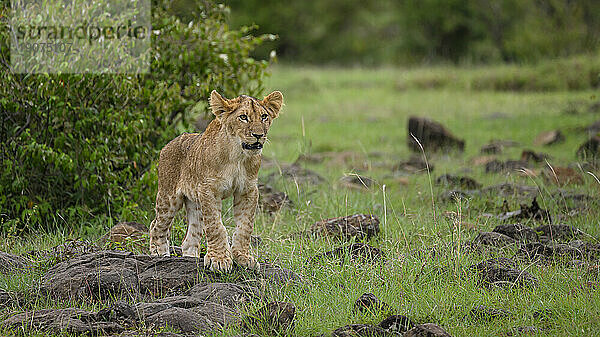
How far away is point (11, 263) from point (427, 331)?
3623mm

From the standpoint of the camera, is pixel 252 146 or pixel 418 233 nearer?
pixel 252 146

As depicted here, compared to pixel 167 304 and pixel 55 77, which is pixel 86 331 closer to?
pixel 167 304

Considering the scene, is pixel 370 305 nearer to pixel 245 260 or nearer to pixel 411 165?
pixel 245 260

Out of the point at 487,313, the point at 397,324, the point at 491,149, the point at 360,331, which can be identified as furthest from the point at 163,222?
the point at 491,149

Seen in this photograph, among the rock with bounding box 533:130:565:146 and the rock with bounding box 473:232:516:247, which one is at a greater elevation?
the rock with bounding box 473:232:516:247

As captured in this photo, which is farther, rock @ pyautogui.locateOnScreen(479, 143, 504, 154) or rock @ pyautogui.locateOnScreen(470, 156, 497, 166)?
rock @ pyautogui.locateOnScreen(479, 143, 504, 154)

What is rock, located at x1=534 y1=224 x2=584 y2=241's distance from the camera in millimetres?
7824

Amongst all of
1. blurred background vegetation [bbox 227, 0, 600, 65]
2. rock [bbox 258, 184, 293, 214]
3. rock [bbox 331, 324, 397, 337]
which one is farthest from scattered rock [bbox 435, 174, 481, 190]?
blurred background vegetation [bbox 227, 0, 600, 65]

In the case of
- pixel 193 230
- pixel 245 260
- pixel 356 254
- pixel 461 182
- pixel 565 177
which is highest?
pixel 245 260

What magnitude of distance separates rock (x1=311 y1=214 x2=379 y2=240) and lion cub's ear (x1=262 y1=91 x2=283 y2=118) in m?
1.97

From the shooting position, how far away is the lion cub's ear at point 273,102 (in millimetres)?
6000

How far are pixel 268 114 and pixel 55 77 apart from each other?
3334 millimetres

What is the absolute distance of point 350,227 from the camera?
787 cm

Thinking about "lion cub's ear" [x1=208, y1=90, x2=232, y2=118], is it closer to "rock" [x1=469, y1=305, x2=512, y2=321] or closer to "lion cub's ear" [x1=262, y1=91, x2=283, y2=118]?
"lion cub's ear" [x1=262, y1=91, x2=283, y2=118]
